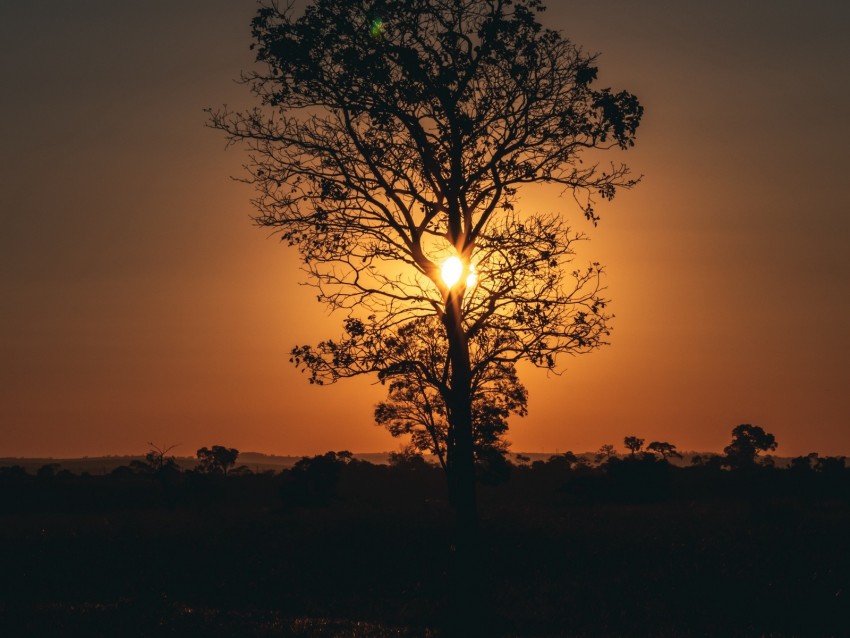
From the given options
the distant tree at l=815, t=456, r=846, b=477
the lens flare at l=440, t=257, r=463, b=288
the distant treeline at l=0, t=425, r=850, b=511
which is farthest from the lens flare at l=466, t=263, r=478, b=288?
the distant tree at l=815, t=456, r=846, b=477

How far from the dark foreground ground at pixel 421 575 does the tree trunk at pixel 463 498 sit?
0.60 m

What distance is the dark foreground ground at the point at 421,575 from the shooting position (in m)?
24.0

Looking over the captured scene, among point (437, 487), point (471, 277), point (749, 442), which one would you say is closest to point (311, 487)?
point (437, 487)

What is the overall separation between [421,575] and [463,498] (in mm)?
13710

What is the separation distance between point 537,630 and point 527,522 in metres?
18.3

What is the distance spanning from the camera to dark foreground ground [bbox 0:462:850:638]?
23969 mm

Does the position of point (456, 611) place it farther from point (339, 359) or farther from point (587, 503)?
point (587, 503)

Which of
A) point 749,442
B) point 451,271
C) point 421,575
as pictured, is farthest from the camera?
point 749,442

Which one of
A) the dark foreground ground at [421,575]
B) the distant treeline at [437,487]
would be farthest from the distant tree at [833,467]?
the dark foreground ground at [421,575]

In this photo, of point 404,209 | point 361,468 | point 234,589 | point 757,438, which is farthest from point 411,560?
point 757,438

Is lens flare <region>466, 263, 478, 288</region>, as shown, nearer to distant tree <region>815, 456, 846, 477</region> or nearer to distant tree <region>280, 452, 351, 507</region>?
distant tree <region>280, 452, 351, 507</region>

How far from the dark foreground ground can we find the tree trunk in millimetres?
603

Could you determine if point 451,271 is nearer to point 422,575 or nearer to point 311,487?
point 422,575

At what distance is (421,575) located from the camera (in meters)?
35.2
